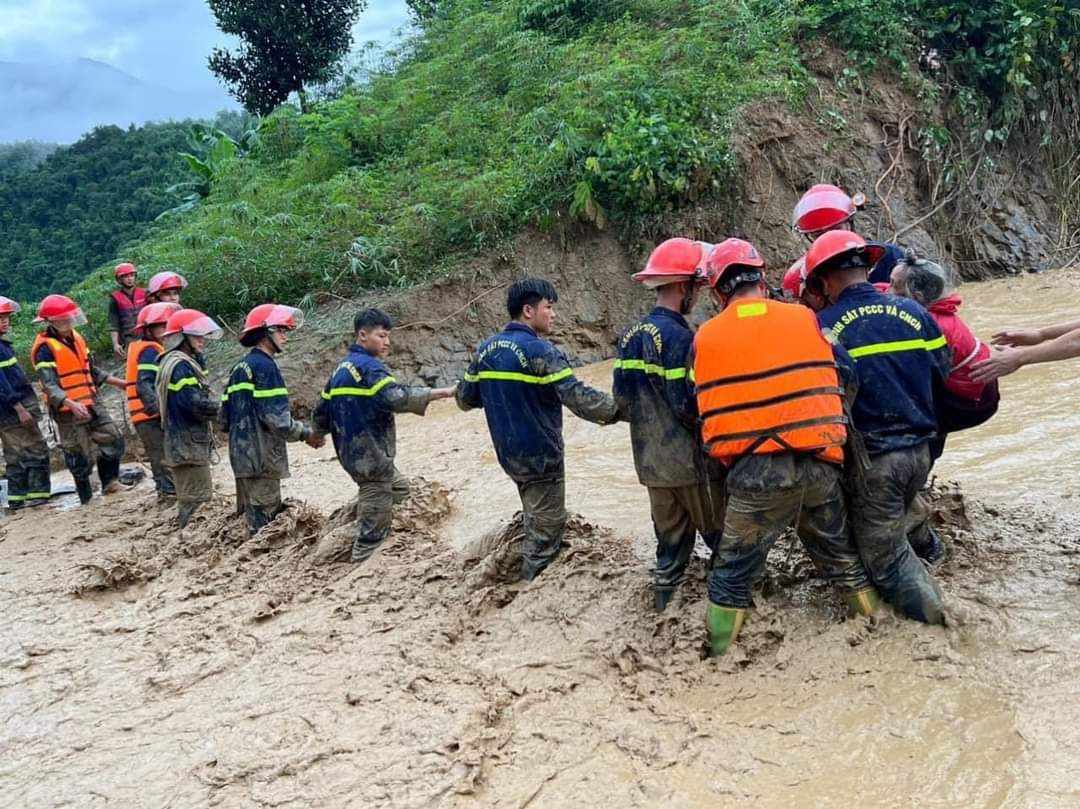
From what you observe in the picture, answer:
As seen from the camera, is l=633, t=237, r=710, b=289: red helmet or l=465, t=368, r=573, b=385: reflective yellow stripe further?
l=465, t=368, r=573, b=385: reflective yellow stripe

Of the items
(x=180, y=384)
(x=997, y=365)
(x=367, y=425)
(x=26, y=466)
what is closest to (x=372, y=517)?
(x=367, y=425)

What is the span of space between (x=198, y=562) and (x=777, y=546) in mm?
4044

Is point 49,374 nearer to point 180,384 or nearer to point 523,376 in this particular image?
point 180,384

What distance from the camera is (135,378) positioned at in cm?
757

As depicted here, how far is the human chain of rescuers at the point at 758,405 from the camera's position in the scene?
3.42m

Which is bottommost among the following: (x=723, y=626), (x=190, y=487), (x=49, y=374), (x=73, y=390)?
(x=723, y=626)

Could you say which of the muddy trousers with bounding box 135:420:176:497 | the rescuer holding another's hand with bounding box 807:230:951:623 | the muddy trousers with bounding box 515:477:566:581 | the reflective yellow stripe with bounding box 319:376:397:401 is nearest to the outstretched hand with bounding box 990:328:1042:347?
the rescuer holding another's hand with bounding box 807:230:951:623

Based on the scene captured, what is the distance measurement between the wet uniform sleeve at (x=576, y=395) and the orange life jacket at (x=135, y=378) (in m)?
4.41

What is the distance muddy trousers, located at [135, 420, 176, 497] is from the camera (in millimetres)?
7758

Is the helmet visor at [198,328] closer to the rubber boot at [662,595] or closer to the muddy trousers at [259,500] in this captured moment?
the muddy trousers at [259,500]

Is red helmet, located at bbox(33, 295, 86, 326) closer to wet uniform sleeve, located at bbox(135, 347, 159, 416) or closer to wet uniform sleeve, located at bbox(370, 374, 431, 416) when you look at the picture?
wet uniform sleeve, located at bbox(135, 347, 159, 416)

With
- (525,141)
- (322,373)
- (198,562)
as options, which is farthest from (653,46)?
(198,562)

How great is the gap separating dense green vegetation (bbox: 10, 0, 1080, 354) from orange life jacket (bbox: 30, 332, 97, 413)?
11.1 feet

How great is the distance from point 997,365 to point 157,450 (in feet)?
22.6
